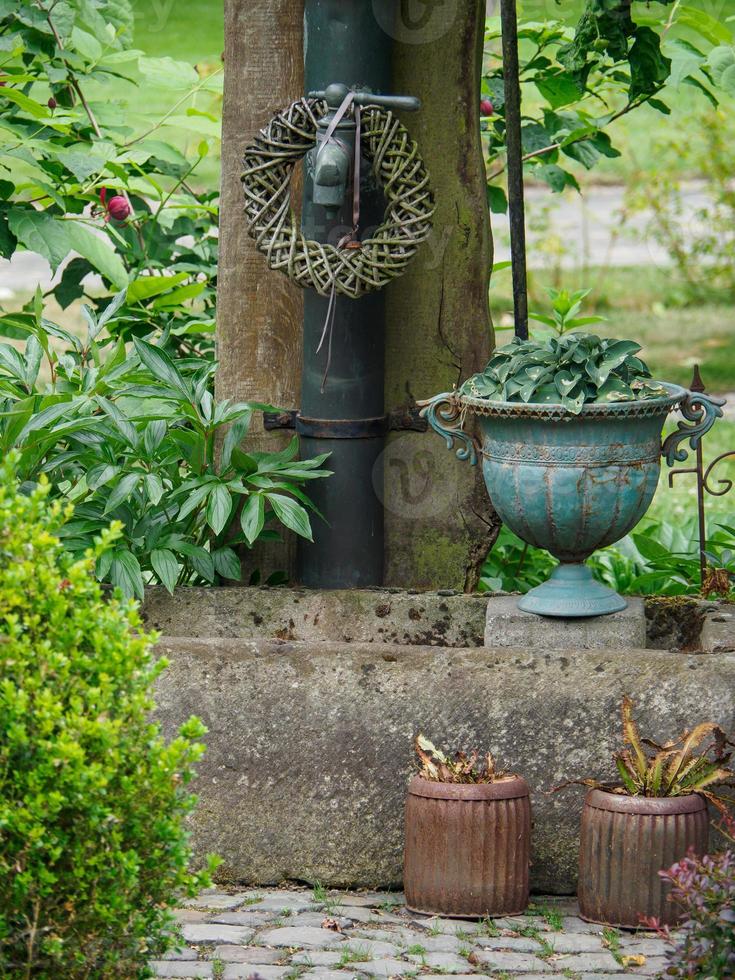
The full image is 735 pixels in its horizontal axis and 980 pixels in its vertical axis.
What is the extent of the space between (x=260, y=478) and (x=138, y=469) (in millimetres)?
325

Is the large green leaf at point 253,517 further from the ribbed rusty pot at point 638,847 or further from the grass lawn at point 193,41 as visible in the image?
the grass lawn at point 193,41

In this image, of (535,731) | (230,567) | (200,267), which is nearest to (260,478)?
(230,567)

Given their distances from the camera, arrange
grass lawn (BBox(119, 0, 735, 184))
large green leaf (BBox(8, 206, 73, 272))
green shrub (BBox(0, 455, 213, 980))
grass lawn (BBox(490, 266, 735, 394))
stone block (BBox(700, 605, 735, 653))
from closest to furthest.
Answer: green shrub (BBox(0, 455, 213, 980))
stone block (BBox(700, 605, 735, 653))
large green leaf (BBox(8, 206, 73, 272))
grass lawn (BBox(490, 266, 735, 394))
grass lawn (BBox(119, 0, 735, 184))

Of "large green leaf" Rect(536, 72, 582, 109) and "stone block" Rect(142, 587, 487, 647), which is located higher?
"large green leaf" Rect(536, 72, 582, 109)

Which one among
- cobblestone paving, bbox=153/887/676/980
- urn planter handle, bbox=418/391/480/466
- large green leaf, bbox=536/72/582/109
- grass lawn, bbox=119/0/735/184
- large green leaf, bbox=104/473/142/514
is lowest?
cobblestone paving, bbox=153/887/676/980

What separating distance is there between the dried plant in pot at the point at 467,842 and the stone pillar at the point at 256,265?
1094 millimetres

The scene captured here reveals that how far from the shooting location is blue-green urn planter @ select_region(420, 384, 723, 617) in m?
3.51

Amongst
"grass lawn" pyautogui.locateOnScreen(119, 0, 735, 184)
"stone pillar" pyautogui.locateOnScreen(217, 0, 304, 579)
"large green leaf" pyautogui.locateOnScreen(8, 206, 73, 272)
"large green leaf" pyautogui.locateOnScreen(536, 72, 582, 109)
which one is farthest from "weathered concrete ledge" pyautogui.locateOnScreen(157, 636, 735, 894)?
"grass lawn" pyautogui.locateOnScreen(119, 0, 735, 184)

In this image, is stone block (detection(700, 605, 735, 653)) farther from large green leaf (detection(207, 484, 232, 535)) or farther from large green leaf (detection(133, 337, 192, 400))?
large green leaf (detection(133, 337, 192, 400))

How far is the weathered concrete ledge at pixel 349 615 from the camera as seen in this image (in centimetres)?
395

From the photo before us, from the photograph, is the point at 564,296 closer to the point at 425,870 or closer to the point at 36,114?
the point at 36,114

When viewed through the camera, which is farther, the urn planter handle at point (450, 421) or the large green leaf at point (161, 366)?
the large green leaf at point (161, 366)

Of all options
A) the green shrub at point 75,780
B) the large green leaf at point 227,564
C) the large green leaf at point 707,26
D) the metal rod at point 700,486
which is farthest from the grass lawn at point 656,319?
the green shrub at point 75,780

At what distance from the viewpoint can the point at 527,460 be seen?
3.56 m
